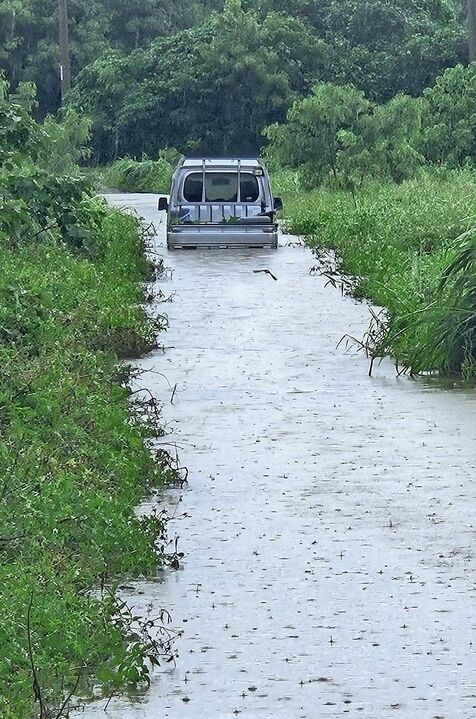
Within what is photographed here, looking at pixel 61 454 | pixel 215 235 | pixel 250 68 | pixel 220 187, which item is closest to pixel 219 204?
pixel 220 187

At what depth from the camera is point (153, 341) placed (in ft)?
53.2

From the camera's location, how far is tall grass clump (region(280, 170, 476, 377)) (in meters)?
14.2

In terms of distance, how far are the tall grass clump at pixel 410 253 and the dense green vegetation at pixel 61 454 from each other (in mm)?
2483

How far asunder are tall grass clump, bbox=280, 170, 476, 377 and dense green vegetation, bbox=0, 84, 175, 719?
248cm

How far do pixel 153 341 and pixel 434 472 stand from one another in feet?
20.3

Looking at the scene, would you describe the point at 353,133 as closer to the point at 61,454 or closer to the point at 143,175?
the point at 143,175

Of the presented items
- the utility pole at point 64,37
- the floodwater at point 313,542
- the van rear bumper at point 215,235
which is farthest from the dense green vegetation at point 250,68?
the floodwater at point 313,542

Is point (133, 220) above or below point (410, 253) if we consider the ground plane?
below

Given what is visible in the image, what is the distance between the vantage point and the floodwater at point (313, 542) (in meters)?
6.49

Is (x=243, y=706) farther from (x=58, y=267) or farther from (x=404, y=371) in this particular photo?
(x=58, y=267)

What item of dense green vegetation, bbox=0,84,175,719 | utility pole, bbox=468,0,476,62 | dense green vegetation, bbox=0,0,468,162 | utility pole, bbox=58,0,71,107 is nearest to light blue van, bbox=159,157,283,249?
dense green vegetation, bbox=0,84,175,719

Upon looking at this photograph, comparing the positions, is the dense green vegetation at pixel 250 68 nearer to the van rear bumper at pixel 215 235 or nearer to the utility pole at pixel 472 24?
the utility pole at pixel 472 24

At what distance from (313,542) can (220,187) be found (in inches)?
803

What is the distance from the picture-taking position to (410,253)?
23172 millimetres
